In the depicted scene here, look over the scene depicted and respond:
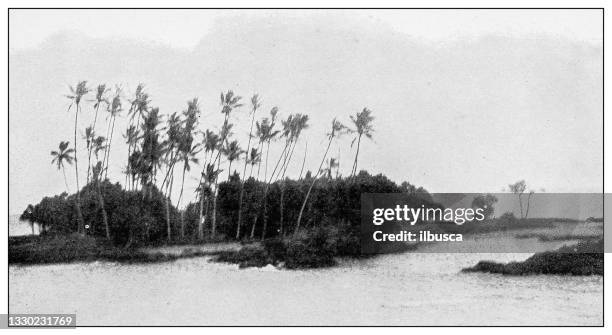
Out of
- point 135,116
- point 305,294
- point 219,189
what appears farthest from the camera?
point 135,116

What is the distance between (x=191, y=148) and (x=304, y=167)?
156 cm

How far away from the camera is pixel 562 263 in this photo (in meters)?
8.33

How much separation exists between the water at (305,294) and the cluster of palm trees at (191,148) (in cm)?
62

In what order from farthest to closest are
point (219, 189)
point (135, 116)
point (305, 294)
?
1. point (135, 116)
2. point (219, 189)
3. point (305, 294)

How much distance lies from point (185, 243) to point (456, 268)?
3699 mm

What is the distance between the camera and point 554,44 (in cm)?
839

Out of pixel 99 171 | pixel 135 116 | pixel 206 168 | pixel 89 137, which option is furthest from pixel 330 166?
pixel 89 137

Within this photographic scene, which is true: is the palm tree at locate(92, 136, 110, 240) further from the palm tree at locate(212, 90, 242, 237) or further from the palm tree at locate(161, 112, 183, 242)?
the palm tree at locate(212, 90, 242, 237)

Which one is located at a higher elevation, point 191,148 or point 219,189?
point 191,148

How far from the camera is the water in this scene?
8.07m

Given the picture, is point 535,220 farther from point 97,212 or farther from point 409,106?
point 97,212

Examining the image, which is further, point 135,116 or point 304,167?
point 135,116

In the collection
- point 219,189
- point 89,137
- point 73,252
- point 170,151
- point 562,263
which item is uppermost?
point 89,137

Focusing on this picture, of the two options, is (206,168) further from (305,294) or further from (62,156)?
(305,294)
